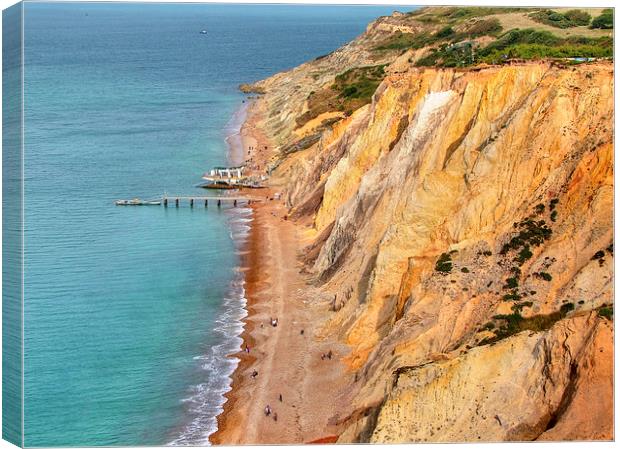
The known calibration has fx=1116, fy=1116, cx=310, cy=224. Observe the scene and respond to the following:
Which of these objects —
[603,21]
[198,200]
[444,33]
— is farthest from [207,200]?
[603,21]

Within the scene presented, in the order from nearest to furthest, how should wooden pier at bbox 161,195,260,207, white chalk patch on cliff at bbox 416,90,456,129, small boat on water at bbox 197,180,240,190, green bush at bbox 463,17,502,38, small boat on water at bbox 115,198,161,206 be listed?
white chalk patch on cliff at bbox 416,90,456,129, small boat on water at bbox 115,198,161,206, wooden pier at bbox 161,195,260,207, green bush at bbox 463,17,502,38, small boat on water at bbox 197,180,240,190

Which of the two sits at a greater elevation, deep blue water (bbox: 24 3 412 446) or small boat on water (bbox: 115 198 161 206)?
deep blue water (bbox: 24 3 412 446)

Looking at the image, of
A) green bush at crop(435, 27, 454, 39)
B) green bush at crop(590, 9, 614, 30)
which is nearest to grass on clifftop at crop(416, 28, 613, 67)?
green bush at crop(590, 9, 614, 30)

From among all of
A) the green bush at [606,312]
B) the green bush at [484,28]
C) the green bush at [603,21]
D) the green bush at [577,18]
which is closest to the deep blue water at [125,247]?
the green bush at [484,28]

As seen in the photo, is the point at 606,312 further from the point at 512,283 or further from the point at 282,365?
the point at 282,365

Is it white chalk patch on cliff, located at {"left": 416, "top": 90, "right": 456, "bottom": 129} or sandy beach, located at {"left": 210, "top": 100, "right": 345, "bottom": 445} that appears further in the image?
white chalk patch on cliff, located at {"left": 416, "top": 90, "right": 456, "bottom": 129}

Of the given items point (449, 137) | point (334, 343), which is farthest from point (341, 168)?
point (334, 343)

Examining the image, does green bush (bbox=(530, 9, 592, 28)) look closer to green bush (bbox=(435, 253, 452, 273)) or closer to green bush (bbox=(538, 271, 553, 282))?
green bush (bbox=(435, 253, 452, 273))
